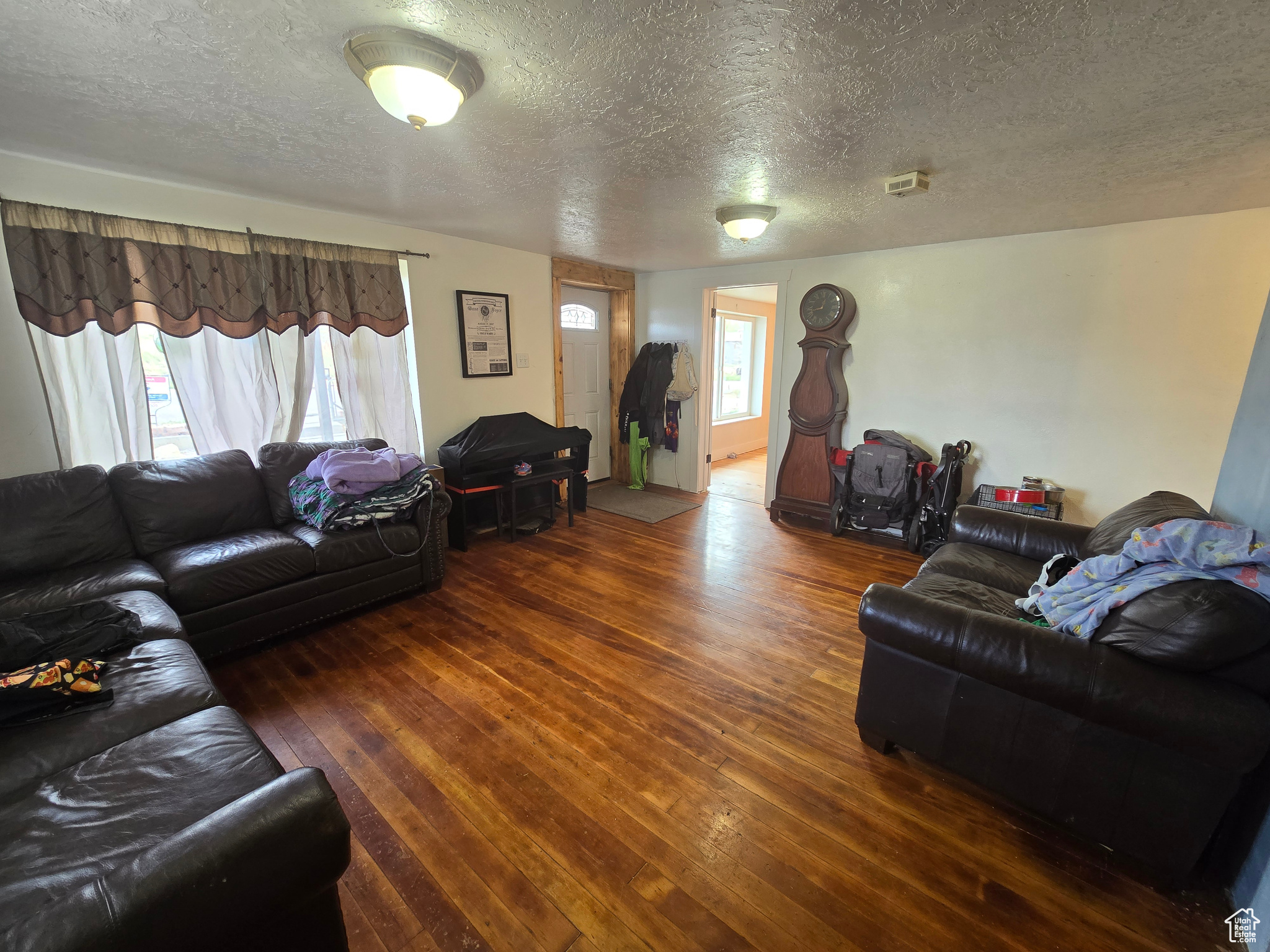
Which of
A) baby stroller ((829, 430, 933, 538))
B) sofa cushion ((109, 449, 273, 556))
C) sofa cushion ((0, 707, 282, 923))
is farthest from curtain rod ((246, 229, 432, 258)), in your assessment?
baby stroller ((829, 430, 933, 538))

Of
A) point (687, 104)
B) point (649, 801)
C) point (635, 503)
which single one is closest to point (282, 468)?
point (649, 801)

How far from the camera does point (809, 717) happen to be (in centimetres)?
204

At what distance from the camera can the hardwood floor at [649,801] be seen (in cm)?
130

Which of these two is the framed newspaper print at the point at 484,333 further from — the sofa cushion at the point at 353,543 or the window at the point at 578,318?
the sofa cushion at the point at 353,543

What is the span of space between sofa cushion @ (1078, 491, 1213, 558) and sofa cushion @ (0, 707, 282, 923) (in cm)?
288

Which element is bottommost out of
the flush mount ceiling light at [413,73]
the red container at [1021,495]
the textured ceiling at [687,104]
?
the red container at [1021,495]

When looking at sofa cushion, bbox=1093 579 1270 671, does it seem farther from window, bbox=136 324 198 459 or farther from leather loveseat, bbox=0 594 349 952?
window, bbox=136 324 198 459

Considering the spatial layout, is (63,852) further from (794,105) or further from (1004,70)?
(1004,70)

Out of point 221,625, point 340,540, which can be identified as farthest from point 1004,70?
point 221,625

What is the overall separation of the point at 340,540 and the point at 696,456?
11.4 feet

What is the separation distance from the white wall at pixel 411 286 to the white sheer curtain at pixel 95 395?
57 millimetres

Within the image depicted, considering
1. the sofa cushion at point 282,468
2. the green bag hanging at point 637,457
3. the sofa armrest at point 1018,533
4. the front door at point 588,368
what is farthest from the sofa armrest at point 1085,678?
the front door at point 588,368

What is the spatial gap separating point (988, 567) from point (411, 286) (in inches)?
151

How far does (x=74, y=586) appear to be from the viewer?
203 cm
